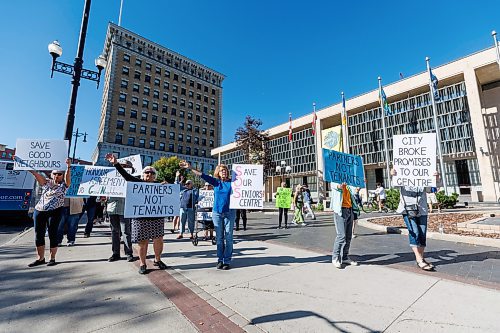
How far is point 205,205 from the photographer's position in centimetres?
769

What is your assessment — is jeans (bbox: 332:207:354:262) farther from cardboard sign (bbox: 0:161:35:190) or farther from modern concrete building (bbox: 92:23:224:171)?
modern concrete building (bbox: 92:23:224:171)

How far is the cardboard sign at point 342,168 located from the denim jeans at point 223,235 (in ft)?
6.80

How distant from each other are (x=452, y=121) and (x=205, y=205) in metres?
31.3

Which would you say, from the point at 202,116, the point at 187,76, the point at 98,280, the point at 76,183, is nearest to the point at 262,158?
the point at 76,183

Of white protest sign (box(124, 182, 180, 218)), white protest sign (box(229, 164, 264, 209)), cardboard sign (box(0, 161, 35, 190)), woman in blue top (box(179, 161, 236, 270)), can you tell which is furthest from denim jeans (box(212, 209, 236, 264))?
cardboard sign (box(0, 161, 35, 190))

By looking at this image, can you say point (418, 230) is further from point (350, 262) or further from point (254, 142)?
point (254, 142)

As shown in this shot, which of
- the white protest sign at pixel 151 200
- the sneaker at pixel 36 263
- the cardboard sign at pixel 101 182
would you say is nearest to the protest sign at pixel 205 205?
the cardboard sign at pixel 101 182

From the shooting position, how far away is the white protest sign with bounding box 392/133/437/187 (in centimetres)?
445

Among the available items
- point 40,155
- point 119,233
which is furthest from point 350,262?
point 40,155

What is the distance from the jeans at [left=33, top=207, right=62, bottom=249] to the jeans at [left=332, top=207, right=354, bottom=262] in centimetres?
546

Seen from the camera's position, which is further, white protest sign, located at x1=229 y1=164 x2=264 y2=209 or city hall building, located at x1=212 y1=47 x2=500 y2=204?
city hall building, located at x1=212 y1=47 x2=500 y2=204

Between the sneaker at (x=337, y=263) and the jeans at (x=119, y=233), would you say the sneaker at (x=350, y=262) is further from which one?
the jeans at (x=119, y=233)

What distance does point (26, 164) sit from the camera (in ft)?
17.3

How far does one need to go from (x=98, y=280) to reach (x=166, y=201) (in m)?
1.58
